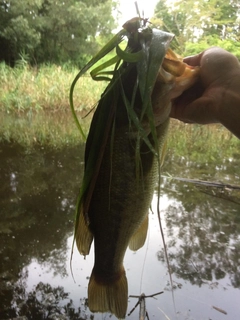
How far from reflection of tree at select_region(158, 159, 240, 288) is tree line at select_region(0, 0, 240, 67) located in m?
8.71

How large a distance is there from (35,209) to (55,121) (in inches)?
193

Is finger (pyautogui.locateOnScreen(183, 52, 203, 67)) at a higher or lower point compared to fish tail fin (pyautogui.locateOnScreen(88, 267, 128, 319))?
higher

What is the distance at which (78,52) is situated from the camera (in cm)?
1998

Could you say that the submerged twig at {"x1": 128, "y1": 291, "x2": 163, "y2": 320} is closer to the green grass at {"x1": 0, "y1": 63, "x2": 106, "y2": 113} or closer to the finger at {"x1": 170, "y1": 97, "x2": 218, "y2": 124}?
the finger at {"x1": 170, "y1": 97, "x2": 218, "y2": 124}

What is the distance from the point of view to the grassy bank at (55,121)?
18.9 ft

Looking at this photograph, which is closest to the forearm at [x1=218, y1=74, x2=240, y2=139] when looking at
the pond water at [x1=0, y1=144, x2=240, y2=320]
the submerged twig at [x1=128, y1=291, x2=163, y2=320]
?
the pond water at [x1=0, y1=144, x2=240, y2=320]

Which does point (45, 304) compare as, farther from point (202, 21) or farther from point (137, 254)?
point (202, 21)

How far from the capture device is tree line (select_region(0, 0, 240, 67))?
39.9 feet

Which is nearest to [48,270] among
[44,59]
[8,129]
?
[8,129]

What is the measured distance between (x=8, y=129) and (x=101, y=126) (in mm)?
5815

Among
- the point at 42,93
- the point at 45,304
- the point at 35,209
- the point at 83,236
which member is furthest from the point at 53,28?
the point at 83,236

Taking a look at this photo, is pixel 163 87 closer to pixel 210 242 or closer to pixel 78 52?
pixel 210 242

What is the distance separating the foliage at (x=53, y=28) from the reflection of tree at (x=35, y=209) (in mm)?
12220

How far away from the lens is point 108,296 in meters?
1.58
